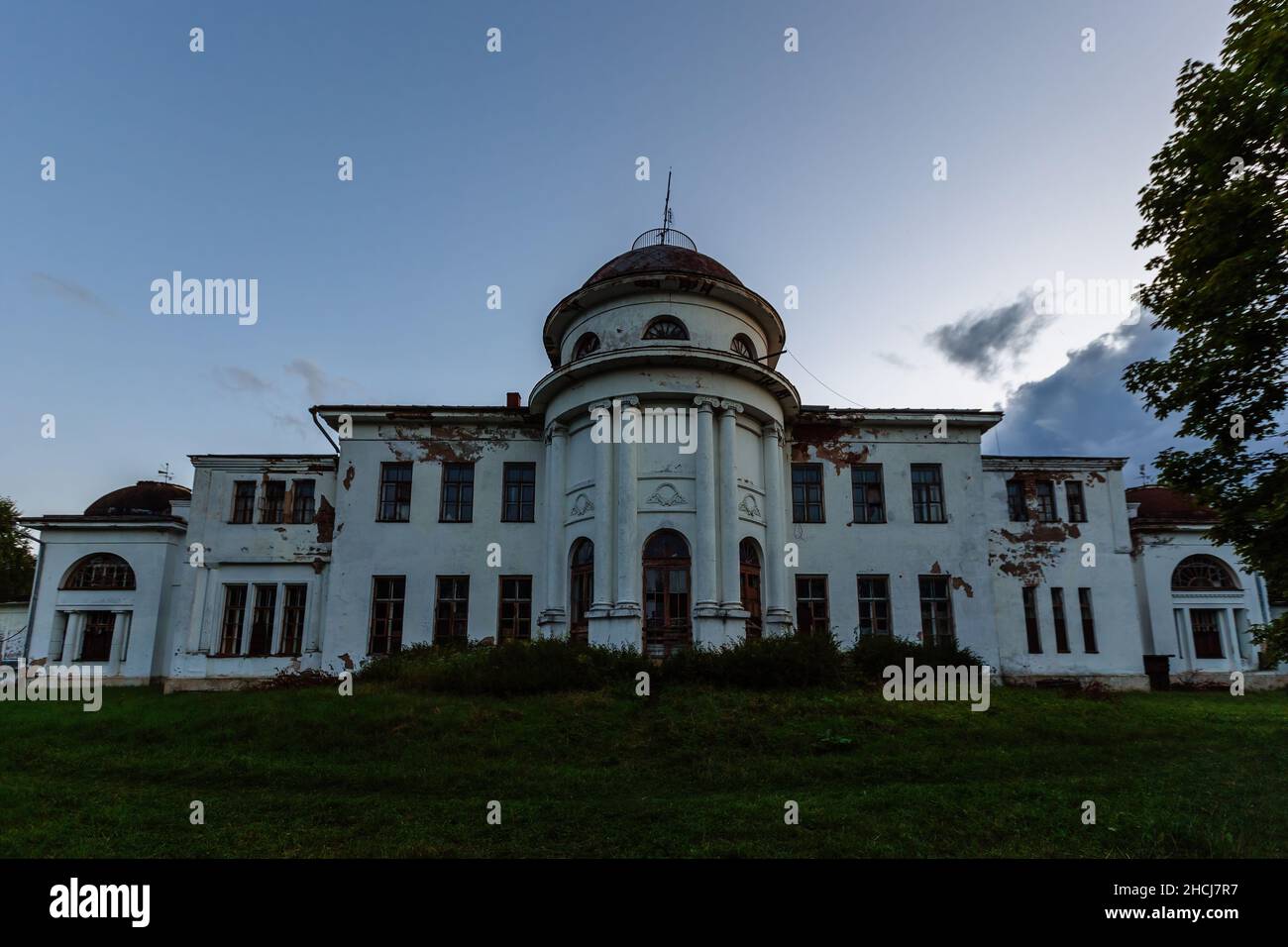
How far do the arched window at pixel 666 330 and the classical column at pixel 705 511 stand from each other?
1848 millimetres

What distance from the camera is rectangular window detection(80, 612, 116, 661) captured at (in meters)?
26.0

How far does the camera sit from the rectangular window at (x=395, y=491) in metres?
20.9

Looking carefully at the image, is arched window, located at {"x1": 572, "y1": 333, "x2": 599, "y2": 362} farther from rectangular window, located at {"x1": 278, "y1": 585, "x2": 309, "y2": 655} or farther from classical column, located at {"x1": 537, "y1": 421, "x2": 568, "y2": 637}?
rectangular window, located at {"x1": 278, "y1": 585, "x2": 309, "y2": 655}

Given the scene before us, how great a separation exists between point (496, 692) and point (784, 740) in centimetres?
605

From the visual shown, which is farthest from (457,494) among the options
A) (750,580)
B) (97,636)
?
(97,636)

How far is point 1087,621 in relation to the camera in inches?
854

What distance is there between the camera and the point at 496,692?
1469cm

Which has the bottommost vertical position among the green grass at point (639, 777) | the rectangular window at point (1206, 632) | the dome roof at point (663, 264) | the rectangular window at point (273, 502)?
the green grass at point (639, 777)

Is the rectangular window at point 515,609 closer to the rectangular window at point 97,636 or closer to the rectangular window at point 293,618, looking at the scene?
the rectangular window at point 293,618

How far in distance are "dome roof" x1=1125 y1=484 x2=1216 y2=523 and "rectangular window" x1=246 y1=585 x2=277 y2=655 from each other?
28438mm

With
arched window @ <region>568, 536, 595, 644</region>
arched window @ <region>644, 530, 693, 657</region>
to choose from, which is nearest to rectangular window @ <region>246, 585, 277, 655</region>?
arched window @ <region>568, 536, 595, 644</region>

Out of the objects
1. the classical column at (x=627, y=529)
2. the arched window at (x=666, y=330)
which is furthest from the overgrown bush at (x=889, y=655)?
the arched window at (x=666, y=330)

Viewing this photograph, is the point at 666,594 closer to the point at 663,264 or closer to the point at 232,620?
the point at 663,264
